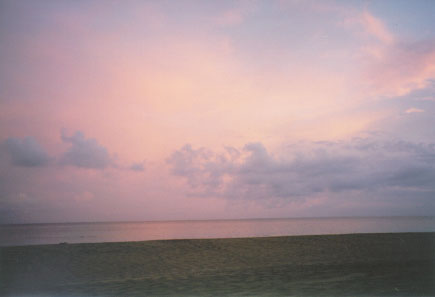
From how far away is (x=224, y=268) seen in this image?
10336 millimetres

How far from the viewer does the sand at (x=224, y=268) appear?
752 cm

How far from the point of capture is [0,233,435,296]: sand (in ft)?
24.7

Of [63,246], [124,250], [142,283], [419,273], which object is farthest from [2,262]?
[419,273]

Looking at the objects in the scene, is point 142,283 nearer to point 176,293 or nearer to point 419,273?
point 176,293

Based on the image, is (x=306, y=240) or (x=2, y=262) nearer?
(x=2, y=262)

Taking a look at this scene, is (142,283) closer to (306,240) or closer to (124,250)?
(124,250)

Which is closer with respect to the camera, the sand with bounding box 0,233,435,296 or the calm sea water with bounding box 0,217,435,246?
the sand with bounding box 0,233,435,296

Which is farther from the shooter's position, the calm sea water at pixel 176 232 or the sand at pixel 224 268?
the calm sea water at pixel 176 232

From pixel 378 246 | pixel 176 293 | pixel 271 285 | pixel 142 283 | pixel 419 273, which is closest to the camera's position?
pixel 176 293

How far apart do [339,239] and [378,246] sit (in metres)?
1.77

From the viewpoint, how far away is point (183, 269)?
10.2 m

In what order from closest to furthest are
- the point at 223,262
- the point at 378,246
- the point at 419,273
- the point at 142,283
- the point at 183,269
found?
the point at 142,283 → the point at 419,273 → the point at 183,269 → the point at 223,262 → the point at 378,246

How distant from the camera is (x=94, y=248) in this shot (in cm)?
1264

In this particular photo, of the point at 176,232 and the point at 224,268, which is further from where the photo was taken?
the point at 176,232
